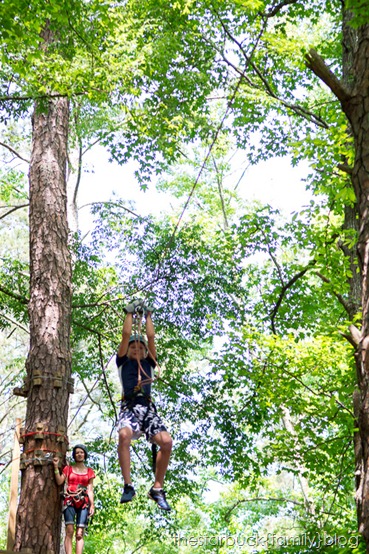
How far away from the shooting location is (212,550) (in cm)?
1941

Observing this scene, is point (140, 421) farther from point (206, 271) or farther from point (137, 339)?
point (206, 271)

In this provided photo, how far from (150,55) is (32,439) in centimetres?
535

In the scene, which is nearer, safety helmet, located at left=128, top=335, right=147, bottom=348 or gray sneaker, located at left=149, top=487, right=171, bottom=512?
gray sneaker, located at left=149, top=487, right=171, bottom=512

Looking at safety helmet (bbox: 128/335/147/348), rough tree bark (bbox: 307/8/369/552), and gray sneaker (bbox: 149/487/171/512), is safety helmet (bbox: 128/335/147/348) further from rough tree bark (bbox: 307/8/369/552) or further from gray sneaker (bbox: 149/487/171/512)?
rough tree bark (bbox: 307/8/369/552)

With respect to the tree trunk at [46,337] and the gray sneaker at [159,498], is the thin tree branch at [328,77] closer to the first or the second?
the gray sneaker at [159,498]

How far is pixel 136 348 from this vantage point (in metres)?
5.65

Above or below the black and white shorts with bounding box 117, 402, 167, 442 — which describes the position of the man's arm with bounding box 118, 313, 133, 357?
above

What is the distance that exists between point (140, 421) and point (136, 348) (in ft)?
1.89

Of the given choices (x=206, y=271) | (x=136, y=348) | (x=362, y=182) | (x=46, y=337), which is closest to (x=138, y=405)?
(x=136, y=348)

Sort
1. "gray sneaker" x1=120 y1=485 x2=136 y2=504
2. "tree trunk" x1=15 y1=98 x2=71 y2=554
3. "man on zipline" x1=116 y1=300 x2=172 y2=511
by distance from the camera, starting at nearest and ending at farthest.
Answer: "gray sneaker" x1=120 y1=485 x2=136 y2=504
"man on zipline" x1=116 y1=300 x2=172 y2=511
"tree trunk" x1=15 y1=98 x2=71 y2=554

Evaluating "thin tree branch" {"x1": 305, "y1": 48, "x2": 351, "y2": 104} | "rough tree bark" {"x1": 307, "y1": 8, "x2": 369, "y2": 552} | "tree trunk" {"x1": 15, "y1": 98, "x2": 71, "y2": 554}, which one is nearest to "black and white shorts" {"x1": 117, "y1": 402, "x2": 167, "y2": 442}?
"tree trunk" {"x1": 15, "y1": 98, "x2": 71, "y2": 554}

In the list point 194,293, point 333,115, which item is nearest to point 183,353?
point 194,293

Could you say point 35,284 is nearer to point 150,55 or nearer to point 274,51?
point 150,55

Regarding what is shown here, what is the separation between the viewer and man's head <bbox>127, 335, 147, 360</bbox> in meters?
5.65
